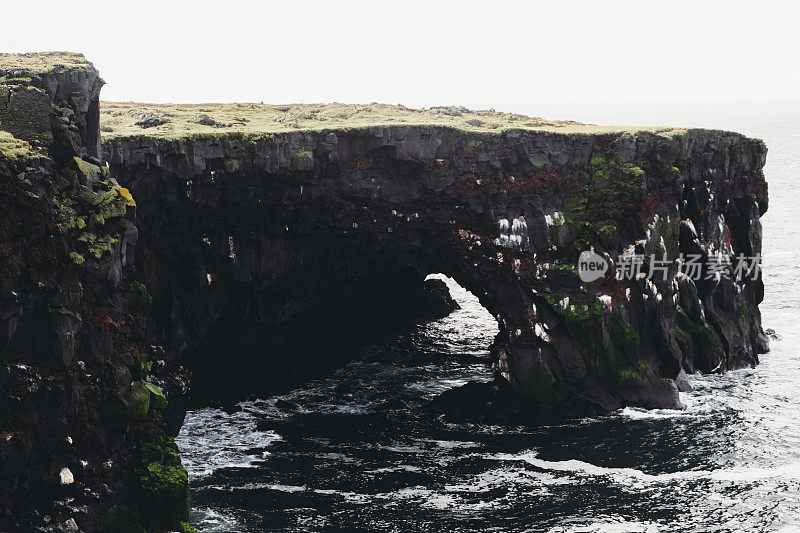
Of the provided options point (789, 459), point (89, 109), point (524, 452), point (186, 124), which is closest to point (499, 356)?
point (524, 452)

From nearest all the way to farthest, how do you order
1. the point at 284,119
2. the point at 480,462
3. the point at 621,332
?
the point at 480,462 < the point at 621,332 < the point at 284,119

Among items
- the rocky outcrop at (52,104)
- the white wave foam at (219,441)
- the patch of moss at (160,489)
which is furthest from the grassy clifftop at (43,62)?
the white wave foam at (219,441)

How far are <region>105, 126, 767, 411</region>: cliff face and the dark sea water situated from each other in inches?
153

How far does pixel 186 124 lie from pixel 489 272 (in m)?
21.6

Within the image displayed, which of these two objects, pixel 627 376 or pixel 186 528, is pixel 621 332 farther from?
pixel 186 528

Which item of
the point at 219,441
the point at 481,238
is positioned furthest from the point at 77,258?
the point at 481,238

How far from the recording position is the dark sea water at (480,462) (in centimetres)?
3775

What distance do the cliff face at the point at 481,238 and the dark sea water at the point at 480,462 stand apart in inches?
153

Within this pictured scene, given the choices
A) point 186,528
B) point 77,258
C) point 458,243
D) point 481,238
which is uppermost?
point 481,238

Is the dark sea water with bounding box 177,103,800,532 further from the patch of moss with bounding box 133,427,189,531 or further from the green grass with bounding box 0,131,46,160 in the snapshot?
the green grass with bounding box 0,131,46,160

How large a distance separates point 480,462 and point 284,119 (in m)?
27.3

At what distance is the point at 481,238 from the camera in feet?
173

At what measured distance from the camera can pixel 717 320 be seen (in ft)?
192

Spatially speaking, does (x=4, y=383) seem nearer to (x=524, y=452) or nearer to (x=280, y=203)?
(x=280, y=203)
